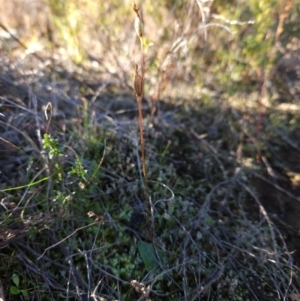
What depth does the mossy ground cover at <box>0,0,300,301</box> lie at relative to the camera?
1408mm

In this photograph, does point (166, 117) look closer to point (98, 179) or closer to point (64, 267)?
point (98, 179)

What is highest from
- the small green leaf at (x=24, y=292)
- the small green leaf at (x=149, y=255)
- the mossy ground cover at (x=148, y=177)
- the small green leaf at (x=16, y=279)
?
the mossy ground cover at (x=148, y=177)

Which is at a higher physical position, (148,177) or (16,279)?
(148,177)

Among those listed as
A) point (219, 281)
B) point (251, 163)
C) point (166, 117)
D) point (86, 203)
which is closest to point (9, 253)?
point (86, 203)

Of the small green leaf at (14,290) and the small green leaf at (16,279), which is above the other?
the small green leaf at (16,279)

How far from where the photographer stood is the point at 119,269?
4.74ft

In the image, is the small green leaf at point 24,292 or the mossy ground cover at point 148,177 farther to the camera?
the mossy ground cover at point 148,177

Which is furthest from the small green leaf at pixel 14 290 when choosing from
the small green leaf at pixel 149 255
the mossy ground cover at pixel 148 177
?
the small green leaf at pixel 149 255

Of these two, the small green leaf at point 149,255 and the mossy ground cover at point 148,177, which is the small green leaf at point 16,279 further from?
the small green leaf at point 149,255

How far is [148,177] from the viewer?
173 cm

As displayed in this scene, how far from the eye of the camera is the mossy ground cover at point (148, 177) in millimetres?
1408

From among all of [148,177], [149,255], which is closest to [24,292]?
[149,255]

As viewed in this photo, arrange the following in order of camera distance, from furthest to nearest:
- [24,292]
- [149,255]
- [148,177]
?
[148,177] < [149,255] < [24,292]

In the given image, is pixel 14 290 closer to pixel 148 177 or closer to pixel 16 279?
pixel 16 279
